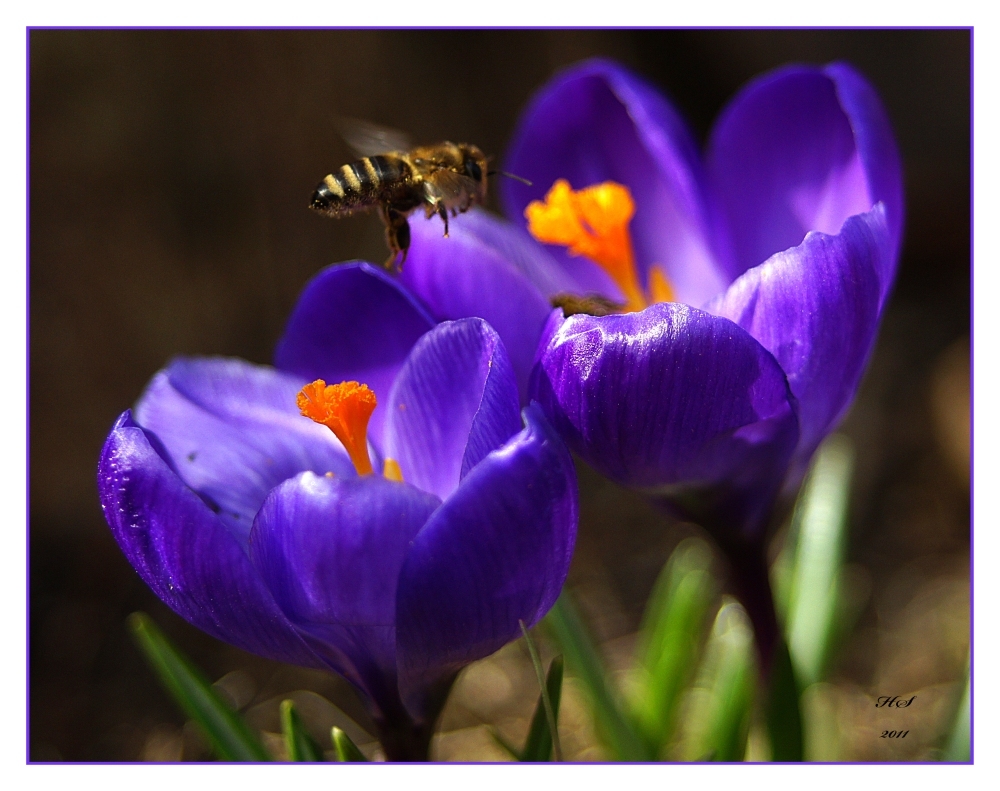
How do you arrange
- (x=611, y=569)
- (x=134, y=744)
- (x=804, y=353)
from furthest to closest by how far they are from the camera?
(x=611, y=569), (x=134, y=744), (x=804, y=353)

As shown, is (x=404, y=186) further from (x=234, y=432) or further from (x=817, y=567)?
(x=817, y=567)

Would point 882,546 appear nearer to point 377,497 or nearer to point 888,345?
point 888,345

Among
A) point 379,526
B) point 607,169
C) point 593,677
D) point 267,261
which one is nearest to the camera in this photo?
point 379,526

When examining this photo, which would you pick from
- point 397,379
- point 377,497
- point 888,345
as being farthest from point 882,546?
point 377,497

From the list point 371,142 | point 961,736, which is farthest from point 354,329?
point 961,736

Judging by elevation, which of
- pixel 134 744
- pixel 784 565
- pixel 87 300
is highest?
pixel 87 300

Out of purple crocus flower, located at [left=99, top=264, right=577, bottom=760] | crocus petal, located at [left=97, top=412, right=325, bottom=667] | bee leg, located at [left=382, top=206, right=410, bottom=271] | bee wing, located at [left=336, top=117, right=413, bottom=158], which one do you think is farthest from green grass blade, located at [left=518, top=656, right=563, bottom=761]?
bee wing, located at [left=336, top=117, right=413, bottom=158]
